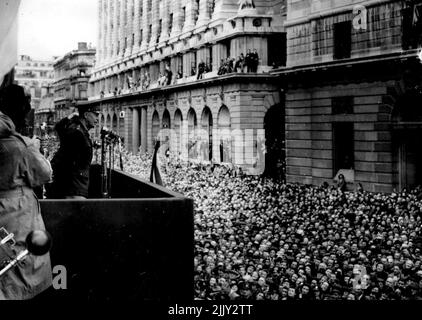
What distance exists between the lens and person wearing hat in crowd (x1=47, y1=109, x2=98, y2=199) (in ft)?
20.9

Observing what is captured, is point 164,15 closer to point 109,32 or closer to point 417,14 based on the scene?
point 109,32

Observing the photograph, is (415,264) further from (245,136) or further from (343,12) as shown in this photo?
(343,12)

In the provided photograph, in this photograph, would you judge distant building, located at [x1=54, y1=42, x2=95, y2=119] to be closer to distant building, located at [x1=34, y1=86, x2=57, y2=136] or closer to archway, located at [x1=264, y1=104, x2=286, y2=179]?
distant building, located at [x1=34, y1=86, x2=57, y2=136]

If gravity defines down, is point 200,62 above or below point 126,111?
above

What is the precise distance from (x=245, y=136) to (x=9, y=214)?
12547mm

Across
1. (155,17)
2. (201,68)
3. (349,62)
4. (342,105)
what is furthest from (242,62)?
(155,17)

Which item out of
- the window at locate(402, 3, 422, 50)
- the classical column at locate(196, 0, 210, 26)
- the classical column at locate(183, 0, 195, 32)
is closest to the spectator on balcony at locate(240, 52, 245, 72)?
the classical column at locate(196, 0, 210, 26)

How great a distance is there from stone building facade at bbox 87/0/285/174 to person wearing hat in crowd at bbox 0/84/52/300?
8115 mm

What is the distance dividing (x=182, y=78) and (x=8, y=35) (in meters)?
7.50

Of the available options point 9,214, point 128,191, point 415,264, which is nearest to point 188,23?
point 128,191

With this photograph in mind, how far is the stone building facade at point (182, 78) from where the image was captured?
12898 mm

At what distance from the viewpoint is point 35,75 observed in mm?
10875

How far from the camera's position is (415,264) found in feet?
29.8
